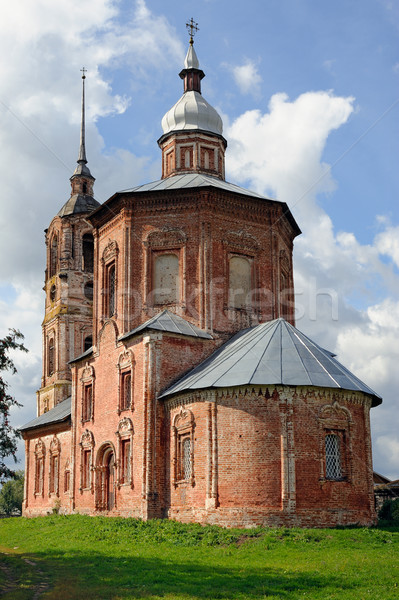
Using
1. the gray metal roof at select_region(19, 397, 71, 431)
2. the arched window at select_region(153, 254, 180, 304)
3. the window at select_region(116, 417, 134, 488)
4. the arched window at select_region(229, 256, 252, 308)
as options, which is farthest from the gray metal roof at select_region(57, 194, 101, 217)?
the window at select_region(116, 417, 134, 488)

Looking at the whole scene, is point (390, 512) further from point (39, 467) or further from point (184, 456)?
point (39, 467)

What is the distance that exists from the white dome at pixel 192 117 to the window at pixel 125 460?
13.1 meters

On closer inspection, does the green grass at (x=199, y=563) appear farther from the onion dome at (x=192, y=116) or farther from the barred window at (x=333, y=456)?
the onion dome at (x=192, y=116)

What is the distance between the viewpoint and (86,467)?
82.9ft

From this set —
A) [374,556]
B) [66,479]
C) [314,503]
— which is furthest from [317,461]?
[66,479]

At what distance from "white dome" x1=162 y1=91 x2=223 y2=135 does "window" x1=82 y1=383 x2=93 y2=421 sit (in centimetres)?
1095

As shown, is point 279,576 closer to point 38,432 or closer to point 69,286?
point 38,432

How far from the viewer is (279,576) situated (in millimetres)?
12578

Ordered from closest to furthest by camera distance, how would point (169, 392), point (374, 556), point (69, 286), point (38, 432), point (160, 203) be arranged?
1. point (374, 556)
2. point (169, 392)
3. point (160, 203)
4. point (38, 432)
5. point (69, 286)

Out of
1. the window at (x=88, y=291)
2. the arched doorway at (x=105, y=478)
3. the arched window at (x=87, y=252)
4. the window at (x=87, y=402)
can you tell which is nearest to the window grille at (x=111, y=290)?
the window at (x=87, y=402)

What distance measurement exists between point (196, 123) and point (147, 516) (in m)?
15.9

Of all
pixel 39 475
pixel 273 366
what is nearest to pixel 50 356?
pixel 39 475

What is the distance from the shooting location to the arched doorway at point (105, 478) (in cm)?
2339

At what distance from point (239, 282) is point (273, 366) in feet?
18.8
